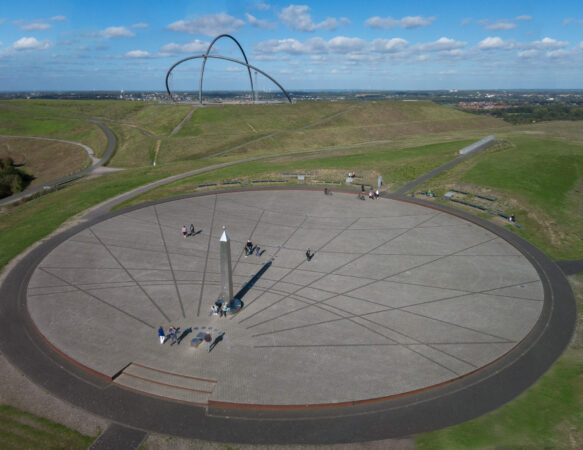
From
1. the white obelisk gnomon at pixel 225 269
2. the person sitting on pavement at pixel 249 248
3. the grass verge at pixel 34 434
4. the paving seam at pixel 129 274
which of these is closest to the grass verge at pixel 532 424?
the white obelisk gnomon at pixel 225 269

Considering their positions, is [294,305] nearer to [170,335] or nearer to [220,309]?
[220,309]

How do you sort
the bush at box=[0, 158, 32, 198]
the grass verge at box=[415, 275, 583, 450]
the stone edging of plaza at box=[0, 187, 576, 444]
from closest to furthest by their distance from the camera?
the grass verge at box=[415, 275, 583, 450], the stone edging of plaza at box=[0, 187, 576, 444], the bush at box=[0, 158, 32, 198]

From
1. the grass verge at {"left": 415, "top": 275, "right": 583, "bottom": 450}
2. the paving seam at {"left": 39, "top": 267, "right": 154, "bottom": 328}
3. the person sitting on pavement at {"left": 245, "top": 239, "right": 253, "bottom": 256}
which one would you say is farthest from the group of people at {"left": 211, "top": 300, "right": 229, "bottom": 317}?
the grass verge at {"left": 415, "top": 275, "right": 583, "bottom": 450}

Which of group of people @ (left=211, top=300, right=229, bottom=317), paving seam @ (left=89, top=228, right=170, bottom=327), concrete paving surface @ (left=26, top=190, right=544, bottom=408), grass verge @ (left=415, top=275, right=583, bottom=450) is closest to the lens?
grass verge @ (left=415, top=275, right=583, bottom=450)

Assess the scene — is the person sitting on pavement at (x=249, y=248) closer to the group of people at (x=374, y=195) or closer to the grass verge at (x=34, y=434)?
the grass verge at (x=34, y=434)

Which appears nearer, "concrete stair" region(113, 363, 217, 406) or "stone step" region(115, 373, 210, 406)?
"stone step" region(115, 373, 210, 406)

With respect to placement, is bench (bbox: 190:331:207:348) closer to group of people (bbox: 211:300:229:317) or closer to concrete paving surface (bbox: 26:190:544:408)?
concrete paving surface (bbox: 26:190:544:408)

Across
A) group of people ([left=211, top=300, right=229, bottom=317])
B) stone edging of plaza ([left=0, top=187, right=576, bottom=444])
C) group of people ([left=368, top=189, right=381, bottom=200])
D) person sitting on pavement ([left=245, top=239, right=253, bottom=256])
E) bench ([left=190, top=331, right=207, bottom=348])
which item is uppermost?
group of people ([left=368, top=189, right=381, bottom=200])
